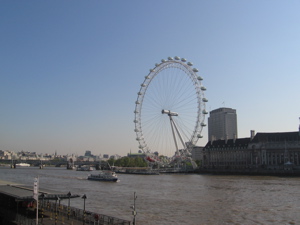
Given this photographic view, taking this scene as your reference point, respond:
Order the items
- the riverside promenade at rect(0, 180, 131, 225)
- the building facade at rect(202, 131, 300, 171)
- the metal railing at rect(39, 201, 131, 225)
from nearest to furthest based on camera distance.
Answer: the metal railing at rect(39, 201, 131, 225)
the riverside promenade at rect(0, 180, 131, 225)
the building facade at rect(202, 131, 300, 171)

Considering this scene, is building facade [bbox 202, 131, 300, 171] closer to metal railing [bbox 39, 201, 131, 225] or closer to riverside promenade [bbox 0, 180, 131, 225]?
metal railing [bbox 39, 201, 131, 225]

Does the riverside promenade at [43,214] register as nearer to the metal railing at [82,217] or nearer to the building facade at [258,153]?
the metal railing at [82,217]

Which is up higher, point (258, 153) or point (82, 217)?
point (258, 153)

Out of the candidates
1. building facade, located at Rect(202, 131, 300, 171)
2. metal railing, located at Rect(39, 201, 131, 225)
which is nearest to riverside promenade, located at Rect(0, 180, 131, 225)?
metal railing, located at Rect(39, 201, 131, 225)

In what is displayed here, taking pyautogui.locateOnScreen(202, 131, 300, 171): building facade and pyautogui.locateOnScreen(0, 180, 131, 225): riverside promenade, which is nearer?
pyautogui.locateOnScreen(0, 180, 131, 225): riverside promenade

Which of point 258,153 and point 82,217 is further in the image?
point 258,153

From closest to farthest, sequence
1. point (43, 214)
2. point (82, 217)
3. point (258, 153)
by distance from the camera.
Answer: point (82, 217), point (43, 214), point (258, 153)

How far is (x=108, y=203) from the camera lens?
35.3 m

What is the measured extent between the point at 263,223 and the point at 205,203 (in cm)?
1017

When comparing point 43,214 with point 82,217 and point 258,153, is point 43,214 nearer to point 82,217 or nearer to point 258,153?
point 82,217

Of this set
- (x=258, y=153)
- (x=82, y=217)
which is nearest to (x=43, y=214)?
(x=82, y=217)

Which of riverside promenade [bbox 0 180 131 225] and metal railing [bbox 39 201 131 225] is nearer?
metal railing [bbox 39 201 131 225]

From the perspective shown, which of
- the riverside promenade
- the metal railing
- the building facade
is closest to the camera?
the metal railing

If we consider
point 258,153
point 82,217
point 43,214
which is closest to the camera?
point 82,217
